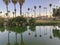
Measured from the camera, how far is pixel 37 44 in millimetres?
22625

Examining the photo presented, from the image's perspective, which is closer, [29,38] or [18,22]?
[29,38]

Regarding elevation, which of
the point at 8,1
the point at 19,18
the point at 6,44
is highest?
Answer: the point at 8,1

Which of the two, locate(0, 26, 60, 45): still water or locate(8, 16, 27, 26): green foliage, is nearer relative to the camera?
locate(0, 26, 60, 45): still water

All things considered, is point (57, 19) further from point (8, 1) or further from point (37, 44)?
point (37, 44)

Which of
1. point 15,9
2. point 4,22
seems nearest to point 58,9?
point 15,9

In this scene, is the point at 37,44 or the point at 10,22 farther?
the point at 10,22

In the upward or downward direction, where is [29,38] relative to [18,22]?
downward

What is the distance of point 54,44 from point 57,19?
61.3 m

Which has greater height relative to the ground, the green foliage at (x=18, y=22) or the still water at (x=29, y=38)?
the green foliage at (x=18, y=22)

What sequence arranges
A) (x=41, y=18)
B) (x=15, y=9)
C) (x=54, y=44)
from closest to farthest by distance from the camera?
1. (x=54, y=44)
2. (x=15, y=9)
3. (x=41, y=18)

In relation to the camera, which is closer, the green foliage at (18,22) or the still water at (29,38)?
the still water at (29,38)

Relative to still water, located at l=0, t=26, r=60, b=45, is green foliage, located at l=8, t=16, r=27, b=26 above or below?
above

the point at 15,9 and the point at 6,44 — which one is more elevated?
the point at 15,9

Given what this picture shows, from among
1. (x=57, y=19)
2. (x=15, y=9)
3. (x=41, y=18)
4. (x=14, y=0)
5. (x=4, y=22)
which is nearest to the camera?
(x=4, y=22)
